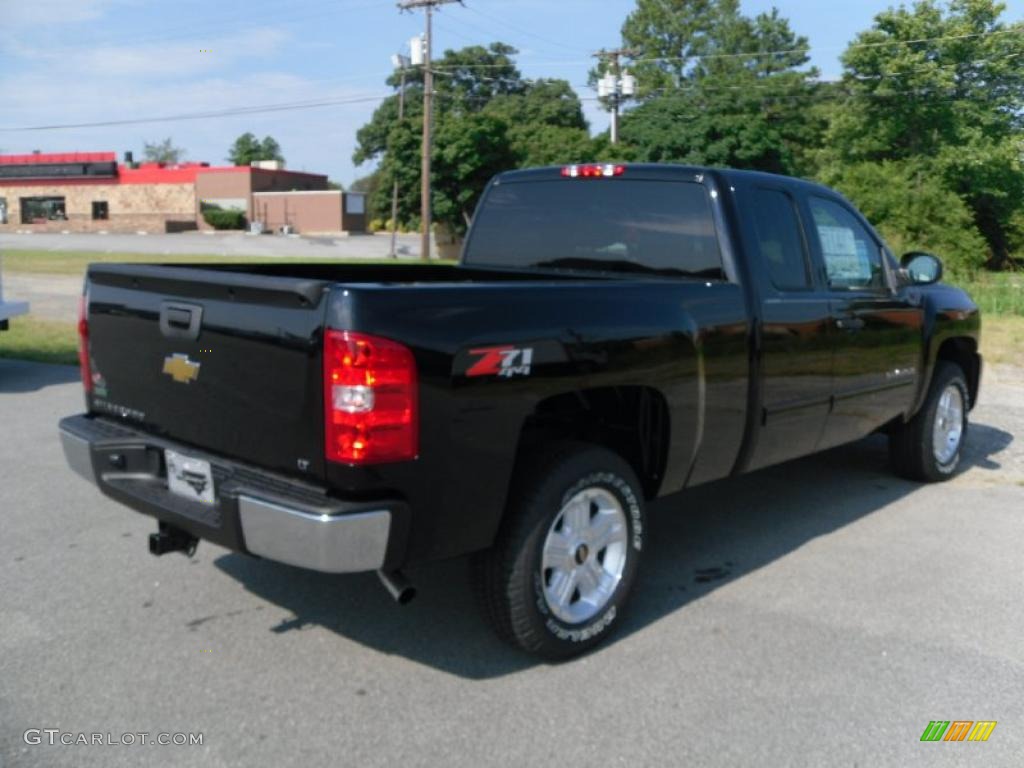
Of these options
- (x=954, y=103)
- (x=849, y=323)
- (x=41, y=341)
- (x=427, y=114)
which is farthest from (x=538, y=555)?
(x=954, y=103)

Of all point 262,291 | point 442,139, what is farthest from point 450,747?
point 442,139

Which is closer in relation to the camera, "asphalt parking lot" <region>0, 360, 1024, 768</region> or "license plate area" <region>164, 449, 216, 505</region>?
"asphalt parking lot" <region>0, 360, 1024, 768</region>

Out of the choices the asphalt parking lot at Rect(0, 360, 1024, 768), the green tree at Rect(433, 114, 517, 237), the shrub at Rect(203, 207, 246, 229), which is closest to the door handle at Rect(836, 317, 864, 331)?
the asphalt parking lot at Rect(0, 360, 1024, 768)

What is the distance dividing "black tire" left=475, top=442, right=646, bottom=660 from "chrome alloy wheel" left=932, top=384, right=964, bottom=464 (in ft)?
11.9

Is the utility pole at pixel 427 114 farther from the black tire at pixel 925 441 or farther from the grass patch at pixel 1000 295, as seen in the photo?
the black tire at pixel 925 441

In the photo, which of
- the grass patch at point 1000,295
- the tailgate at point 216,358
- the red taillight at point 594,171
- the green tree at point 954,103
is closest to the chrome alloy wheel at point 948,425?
the red taillight at point 594,171

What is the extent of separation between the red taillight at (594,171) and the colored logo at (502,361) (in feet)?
6.36

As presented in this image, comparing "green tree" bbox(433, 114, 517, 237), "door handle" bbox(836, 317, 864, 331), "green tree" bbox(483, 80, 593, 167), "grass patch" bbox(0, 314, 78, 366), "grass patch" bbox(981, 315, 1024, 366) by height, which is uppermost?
"green tree" bbox(483, 80, 593, 167)

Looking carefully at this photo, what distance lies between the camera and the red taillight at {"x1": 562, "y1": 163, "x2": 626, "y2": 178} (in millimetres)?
5145

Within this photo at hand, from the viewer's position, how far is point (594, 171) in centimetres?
522

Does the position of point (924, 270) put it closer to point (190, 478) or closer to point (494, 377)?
point (494, 377)

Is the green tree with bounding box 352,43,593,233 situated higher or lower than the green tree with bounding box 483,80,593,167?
lower

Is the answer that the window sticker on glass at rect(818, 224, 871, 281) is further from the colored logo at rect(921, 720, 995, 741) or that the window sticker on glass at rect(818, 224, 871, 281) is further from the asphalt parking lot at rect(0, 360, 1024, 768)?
the colored logo at rect(921, 720, 995, 741)

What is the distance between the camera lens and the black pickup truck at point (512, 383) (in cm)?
317
